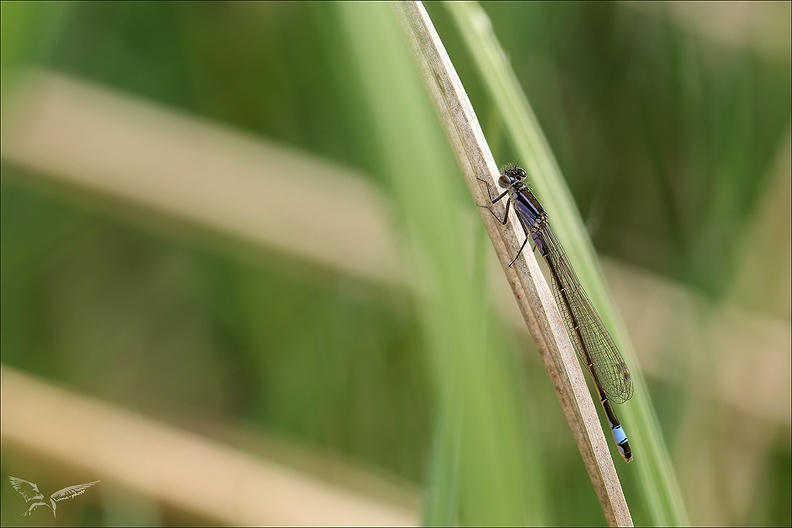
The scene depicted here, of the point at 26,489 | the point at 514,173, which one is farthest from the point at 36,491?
the point at 514,173

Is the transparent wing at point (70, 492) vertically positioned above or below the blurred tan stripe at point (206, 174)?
below

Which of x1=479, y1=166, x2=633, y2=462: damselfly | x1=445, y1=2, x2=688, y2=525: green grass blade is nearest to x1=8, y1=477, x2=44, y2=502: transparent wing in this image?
x1=479, y1=166, x2=633, y2=462: damselfly

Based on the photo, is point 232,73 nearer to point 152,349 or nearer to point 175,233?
point 175,233

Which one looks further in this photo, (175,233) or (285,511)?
(175,233)

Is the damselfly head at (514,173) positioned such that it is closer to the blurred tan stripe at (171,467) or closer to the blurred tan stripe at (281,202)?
the blurred tan stripe at (281,202)

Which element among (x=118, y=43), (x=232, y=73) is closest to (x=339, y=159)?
(x=232, y=73)

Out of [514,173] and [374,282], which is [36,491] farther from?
[514,173]

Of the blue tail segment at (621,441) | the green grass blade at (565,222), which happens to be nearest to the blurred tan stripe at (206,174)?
the blue tail segment at (621,441)
